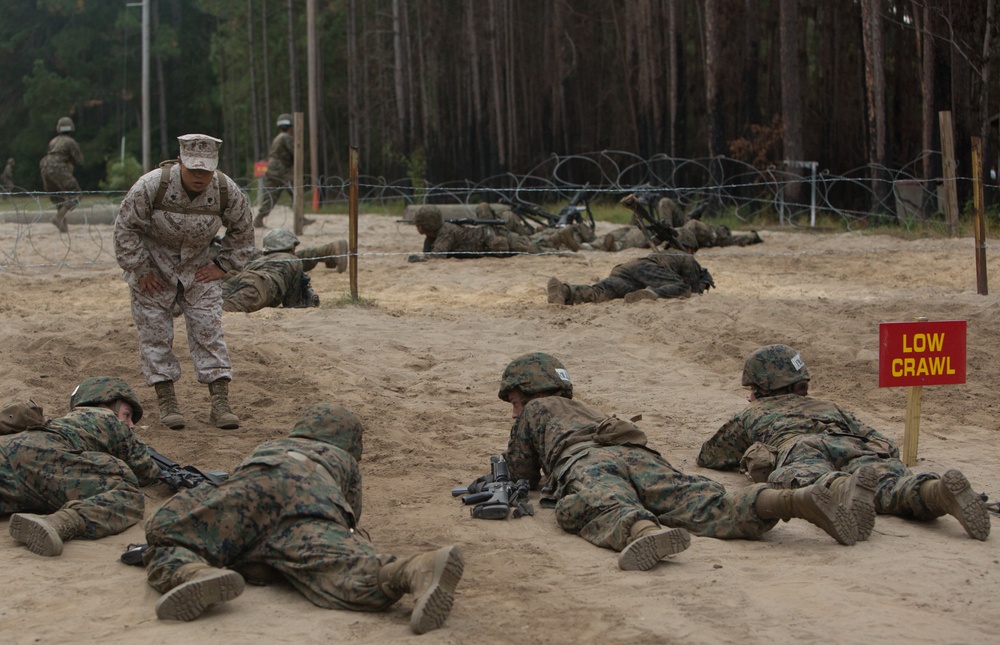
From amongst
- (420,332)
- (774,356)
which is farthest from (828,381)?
(420,332)

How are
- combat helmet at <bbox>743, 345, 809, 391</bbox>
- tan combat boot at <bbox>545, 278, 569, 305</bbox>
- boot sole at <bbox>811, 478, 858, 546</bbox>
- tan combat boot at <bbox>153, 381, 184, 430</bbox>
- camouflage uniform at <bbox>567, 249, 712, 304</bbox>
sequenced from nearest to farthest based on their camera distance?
1. boot sole at <bbox>811, 478, 858, 546</bbox>
2. combat helmet at <bbox>743, 345, 809, 391</bbox>
3. tan combat boot at <bbox>153, 381, 184, 430</bbox>
4. tan combat boot at <bbox>545, 278, 569, 305</bbox>
5. camouflage uniform at <bbox>567, 249, 712, 304</bbox>

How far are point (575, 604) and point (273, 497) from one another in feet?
3.89

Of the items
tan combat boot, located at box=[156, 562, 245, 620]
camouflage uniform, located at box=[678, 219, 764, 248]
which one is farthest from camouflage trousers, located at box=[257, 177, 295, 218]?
tan combat boot, located at box=[156, 562, 245, 620]

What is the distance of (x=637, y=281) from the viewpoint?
480 inches

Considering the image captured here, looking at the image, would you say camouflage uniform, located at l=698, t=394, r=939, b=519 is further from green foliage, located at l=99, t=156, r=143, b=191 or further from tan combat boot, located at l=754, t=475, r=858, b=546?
green foliage, located at l=99, t=156, r=143, b=191

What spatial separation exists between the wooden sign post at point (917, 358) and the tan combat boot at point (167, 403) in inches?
162

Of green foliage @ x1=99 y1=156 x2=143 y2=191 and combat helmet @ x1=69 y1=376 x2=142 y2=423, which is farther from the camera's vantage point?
green foliage @ x1=99 y1=156 x2=143 y2=191

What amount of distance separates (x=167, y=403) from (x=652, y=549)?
3741 millimetres

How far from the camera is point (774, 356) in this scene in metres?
6.64

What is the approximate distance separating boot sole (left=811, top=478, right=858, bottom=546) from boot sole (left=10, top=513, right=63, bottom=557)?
310 cm

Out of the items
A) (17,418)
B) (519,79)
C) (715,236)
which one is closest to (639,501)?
(17,418)

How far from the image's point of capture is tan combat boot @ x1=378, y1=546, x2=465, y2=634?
4.04m

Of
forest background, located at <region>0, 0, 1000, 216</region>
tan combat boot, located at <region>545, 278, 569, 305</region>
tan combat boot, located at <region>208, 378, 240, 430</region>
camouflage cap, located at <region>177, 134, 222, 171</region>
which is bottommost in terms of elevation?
tan combat boot, located at <region>208, 378, 240, 430</region>

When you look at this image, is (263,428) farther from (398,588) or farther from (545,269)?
(545,269)
